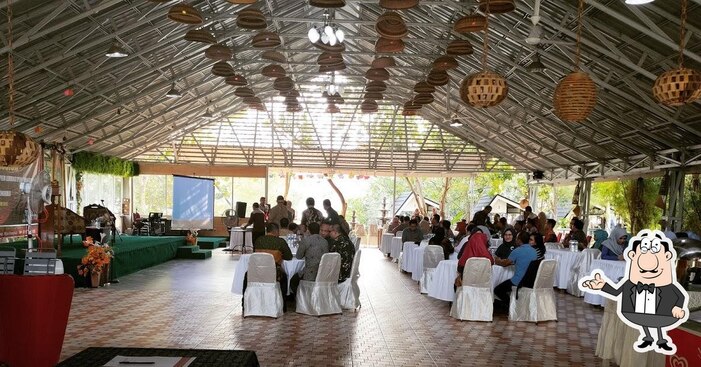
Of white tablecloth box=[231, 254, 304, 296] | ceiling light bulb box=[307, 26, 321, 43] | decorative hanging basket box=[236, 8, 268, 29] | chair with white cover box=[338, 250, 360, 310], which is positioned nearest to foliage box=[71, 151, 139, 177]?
white tablecloth box=[231, 254, 304, 296]

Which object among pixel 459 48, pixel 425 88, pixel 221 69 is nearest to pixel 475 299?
pixel 459 48

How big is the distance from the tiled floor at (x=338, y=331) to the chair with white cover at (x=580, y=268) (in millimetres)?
532

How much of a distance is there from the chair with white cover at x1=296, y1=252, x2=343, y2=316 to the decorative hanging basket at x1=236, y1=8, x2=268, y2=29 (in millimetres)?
2898

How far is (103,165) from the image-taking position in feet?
70.2

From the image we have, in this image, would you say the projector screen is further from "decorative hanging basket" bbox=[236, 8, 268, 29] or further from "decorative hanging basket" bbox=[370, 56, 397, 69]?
"decorative hanging basket" bbox=[236, 8, 268, 29]

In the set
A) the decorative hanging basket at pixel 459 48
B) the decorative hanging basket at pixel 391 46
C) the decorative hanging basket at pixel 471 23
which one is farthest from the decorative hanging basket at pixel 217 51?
the decorative hanging basket at pixel 471 23

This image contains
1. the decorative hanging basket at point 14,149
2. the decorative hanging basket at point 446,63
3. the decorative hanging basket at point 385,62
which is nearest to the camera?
the decorative hanging basket at point 14,149

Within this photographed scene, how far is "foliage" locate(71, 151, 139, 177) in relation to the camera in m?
19.7

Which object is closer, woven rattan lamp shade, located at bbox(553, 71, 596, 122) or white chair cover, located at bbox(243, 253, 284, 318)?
woven rattan lamp shade, located at bbox(553, 71, 596, 122)

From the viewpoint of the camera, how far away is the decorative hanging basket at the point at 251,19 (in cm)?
782

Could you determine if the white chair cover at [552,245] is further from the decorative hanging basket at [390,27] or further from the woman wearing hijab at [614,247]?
the decorative hanging basket at [390,27]

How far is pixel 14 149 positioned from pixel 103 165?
49.8 ft

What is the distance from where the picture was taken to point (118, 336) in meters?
7.01

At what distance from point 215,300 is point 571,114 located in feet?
19.5
